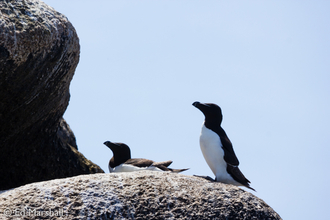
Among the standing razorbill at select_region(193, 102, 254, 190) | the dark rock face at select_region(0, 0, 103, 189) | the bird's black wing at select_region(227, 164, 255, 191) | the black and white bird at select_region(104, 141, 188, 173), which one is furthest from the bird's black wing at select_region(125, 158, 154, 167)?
the bird's black wing at select_region(227, 164, 255, 191)

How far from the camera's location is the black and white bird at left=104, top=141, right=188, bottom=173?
318 inches

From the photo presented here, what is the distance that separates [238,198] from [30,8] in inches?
170

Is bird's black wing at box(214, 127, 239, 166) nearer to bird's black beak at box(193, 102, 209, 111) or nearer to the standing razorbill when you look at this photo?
the standing razorbill

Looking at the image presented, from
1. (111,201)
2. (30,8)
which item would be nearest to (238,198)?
(111,201)

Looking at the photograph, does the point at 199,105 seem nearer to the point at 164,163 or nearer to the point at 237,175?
the point at 237,175

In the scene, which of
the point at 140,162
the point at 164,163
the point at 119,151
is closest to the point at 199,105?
the point at 164,163

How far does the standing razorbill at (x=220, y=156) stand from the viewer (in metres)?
6.79

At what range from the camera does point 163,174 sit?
19.6ft

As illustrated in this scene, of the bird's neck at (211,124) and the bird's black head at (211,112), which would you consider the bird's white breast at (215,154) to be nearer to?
the bird's neck at (211,124)

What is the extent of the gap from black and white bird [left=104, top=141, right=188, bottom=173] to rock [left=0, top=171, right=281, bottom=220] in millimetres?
2146

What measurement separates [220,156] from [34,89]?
10.6 feet

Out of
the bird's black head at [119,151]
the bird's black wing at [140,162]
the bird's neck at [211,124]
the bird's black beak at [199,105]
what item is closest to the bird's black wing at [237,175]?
the bird's neck at [211,124]

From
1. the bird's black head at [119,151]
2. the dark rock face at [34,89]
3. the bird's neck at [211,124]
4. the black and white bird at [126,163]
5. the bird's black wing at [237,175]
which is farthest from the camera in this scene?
the bird's black head at [119,151]

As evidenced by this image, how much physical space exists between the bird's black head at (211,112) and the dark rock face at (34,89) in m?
2.47
